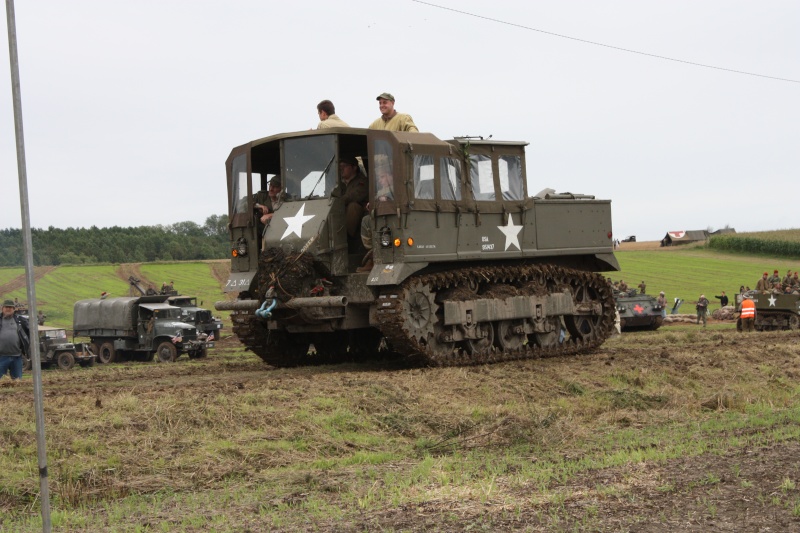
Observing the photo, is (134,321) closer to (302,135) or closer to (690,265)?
(302,135)

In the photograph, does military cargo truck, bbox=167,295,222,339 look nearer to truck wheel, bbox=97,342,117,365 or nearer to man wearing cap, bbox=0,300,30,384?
truck wheel, bbox=97,342,117,365

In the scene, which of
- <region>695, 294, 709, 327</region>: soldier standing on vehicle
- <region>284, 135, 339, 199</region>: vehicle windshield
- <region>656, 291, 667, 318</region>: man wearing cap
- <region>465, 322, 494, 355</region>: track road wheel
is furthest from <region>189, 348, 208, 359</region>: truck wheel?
<region>695, 294, 709, 327</region>: soldier standing on vehicle

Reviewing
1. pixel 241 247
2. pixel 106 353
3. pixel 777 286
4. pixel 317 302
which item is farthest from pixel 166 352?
pixel 777 286

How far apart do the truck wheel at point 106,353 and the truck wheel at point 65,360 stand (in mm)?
1992

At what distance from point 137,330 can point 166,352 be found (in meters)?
1.51

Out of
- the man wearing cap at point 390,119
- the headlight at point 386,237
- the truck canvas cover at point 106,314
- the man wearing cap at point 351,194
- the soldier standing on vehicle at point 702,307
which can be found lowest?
the soldier standing on vehicle at point 702,307

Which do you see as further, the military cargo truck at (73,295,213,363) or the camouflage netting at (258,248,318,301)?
the military cargo truck at (73,295,213,363)

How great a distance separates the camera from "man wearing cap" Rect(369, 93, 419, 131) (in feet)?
57.8

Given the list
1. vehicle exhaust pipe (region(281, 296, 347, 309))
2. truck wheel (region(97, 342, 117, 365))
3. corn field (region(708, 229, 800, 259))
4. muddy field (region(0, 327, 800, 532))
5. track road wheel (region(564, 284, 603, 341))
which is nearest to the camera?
muddy field (region(0, 327, 800, 532))

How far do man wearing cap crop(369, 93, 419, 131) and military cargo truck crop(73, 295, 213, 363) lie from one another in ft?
44.8

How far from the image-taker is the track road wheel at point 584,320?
68.0ft

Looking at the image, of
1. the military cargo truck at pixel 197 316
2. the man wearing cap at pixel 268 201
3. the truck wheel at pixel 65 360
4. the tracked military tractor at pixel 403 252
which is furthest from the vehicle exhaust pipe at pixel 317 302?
the military cargo truck at pixel 197 316

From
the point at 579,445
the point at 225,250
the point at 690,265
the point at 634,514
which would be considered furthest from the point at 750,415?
the point at 225,250

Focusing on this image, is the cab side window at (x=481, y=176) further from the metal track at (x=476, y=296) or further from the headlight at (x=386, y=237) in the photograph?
the headlight at (x=386, y=237)
